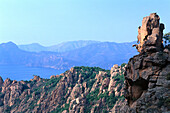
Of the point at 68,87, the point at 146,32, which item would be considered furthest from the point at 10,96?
the point at 146,32

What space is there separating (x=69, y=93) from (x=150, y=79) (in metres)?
70.7

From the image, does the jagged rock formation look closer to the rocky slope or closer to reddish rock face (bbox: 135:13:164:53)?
reddish rock face (bbox: 135:13:164:53)

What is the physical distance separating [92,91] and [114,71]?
1278 centimetres

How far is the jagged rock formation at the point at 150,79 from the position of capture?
30831 millimetres

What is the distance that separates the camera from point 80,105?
3312 inches

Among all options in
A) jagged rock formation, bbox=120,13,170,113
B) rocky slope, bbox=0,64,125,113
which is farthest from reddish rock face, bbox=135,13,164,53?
rocky slope, bbox=0,64,125,113

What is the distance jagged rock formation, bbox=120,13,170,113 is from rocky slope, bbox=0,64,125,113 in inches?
1771

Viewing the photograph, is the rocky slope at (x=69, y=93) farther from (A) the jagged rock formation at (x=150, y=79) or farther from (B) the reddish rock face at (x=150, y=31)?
(A) the jagged rock formation at (x=150, y=79)

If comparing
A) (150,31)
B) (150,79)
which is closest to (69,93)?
(150,31)

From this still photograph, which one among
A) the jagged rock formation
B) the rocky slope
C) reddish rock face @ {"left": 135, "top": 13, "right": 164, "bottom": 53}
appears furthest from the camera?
the rocky slope

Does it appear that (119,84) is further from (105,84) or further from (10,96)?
(10,96)

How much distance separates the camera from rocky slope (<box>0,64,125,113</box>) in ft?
282

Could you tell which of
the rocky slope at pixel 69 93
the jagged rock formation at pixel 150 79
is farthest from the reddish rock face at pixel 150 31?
the rocky slope at pixel 69 93

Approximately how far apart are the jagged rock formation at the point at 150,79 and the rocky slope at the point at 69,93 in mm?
44972
